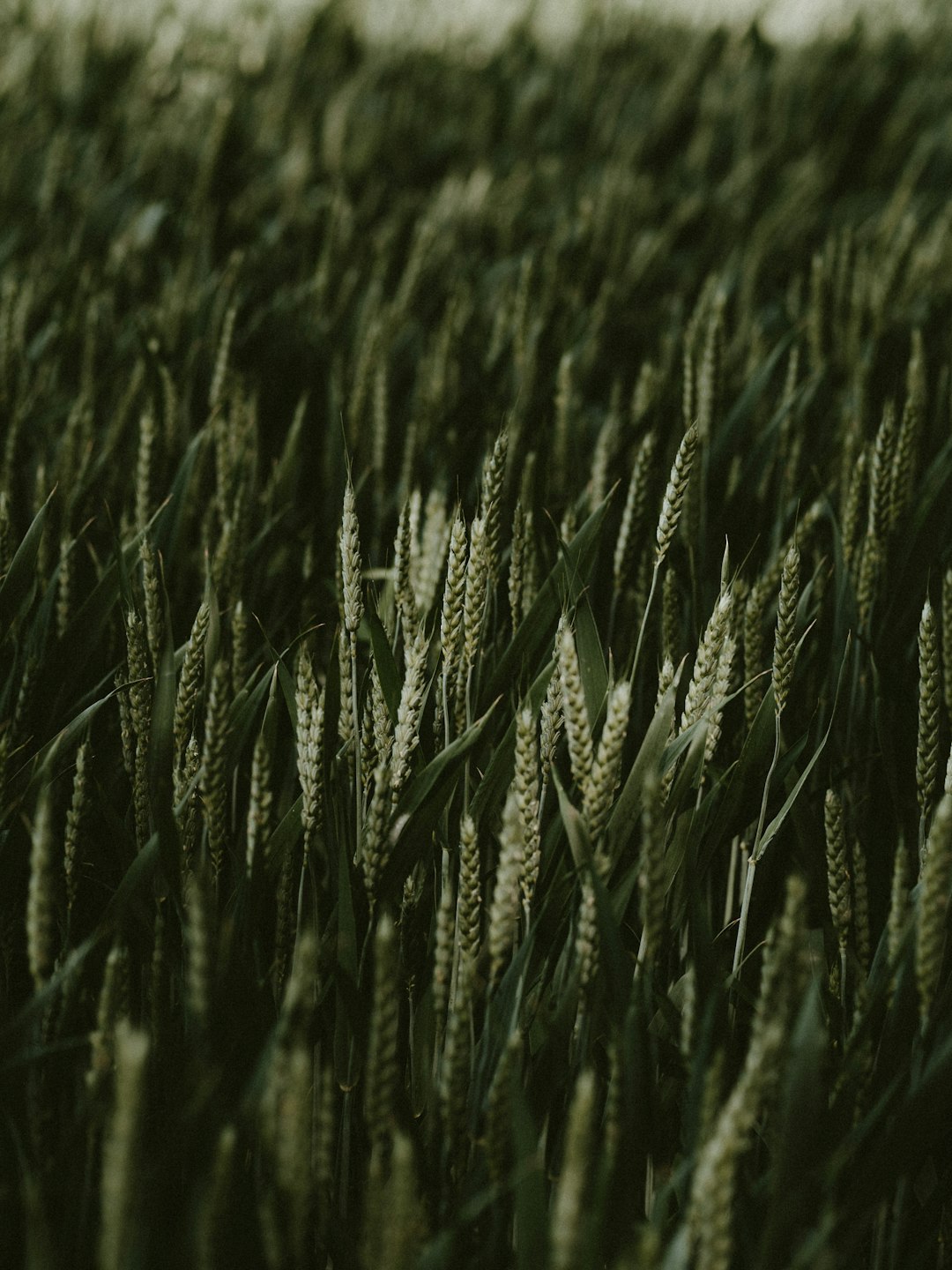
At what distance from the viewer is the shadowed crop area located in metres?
0.52

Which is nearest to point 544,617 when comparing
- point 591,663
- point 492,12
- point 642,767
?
point 591,663

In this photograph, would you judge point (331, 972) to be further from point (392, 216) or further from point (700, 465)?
point (392, 216)

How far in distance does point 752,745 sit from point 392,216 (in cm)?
141

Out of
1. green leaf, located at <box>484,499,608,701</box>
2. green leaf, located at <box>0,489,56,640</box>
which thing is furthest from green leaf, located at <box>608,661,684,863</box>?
green leaf, located at <box>0,489,56,640</box>

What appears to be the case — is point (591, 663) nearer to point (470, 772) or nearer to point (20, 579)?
point (470, 772)

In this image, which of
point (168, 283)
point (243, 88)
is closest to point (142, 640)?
point (168, 283)

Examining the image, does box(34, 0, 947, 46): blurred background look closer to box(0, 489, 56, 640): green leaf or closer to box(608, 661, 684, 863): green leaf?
box(0, 489, 56, 640): green leaf

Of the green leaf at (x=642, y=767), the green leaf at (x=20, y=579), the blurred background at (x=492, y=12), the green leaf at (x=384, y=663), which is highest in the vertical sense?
the blurred background at (x=492, y=12)

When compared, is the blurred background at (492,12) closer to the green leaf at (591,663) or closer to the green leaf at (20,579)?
the green leaf at (20,579)

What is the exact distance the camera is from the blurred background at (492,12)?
2816mm

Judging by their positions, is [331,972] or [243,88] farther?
[243,88]

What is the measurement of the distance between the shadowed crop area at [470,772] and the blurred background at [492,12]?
134 centimetres

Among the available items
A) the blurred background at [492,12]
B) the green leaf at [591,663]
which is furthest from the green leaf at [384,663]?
the blurred background at [492,12]

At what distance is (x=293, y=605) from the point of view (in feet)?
3.34
